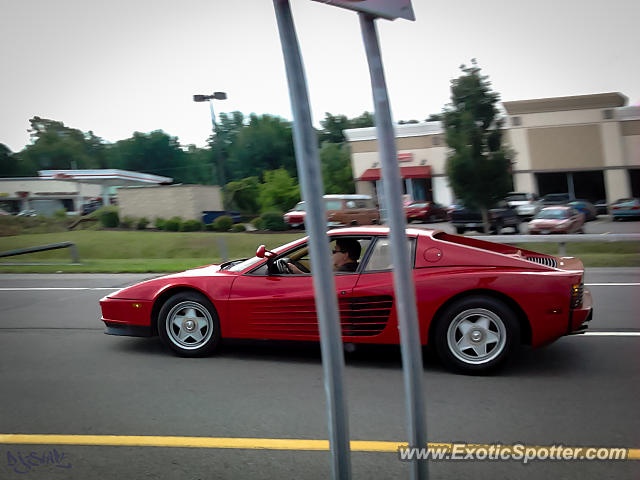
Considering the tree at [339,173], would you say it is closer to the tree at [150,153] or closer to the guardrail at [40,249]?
the guardrail at [40,249]

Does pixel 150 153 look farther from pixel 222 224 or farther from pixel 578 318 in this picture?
pixel 578 318

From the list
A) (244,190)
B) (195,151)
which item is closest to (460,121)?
(244,190)

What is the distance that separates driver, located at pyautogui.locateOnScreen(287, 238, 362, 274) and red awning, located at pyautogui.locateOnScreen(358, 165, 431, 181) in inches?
1268

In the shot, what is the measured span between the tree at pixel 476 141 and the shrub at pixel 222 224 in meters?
12.2

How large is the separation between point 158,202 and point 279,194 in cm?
847

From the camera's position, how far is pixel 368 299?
5191mm

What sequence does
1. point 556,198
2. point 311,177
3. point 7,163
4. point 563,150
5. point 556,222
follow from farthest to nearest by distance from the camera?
1. point 7,163
2. point 563,150
3. point 556,198
4. point 556,222
5. point 311,177

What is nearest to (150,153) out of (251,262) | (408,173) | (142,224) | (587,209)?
(408,173)

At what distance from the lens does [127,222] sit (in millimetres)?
30500

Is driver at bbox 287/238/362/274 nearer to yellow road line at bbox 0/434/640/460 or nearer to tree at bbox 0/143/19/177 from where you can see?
yellow road line at bbox 0/434/640/460

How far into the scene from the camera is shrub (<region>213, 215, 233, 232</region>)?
2859 cm

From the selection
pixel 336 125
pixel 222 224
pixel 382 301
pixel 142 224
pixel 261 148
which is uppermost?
pixel 336 125

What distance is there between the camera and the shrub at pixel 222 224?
2859 centimetres
